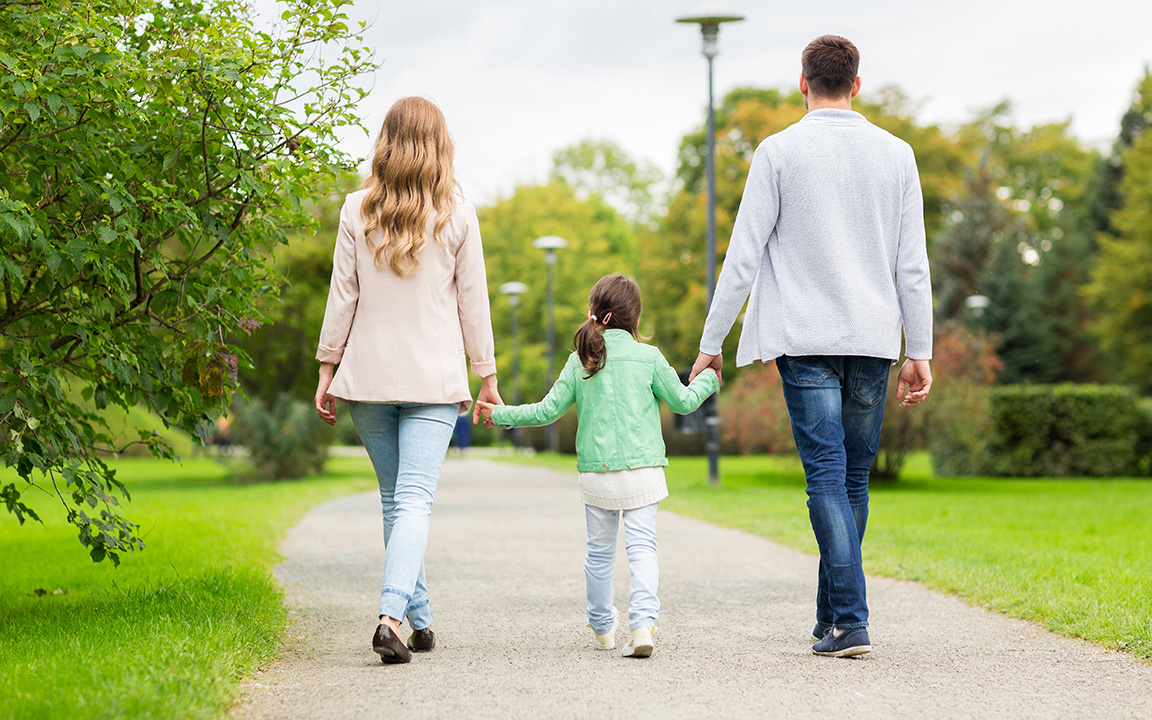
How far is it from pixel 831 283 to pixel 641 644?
5.09 ft

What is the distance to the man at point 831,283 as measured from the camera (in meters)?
4.27

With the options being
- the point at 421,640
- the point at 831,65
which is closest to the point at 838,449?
the point at 831,65

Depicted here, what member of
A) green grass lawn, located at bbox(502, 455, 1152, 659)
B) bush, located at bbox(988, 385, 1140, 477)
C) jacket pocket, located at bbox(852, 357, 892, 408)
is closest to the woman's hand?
jacket pocket, located at bbox(852, 357, 892, 408)

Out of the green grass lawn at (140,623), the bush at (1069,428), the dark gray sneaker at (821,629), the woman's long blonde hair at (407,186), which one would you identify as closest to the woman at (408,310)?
the woman's long blonde hair at (407,186)

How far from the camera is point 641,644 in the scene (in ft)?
13.8

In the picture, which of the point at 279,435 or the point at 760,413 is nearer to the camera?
the point at 760,413

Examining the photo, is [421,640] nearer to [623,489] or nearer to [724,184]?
[623,489]

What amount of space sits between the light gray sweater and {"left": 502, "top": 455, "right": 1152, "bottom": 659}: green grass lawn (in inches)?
66.6

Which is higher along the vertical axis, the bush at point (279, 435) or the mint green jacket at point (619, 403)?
the mint green jacket at point (619, 403)

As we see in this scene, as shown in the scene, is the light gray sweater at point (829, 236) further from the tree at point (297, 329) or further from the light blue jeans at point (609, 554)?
the tree at point (297, 329)

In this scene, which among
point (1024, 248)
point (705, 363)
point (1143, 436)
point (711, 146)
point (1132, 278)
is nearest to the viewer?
point (705, 363)

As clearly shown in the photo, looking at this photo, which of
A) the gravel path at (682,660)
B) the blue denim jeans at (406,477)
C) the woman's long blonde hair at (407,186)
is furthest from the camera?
the woman's long blonde hair at (407,186)

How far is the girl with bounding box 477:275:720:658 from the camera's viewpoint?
4.34m

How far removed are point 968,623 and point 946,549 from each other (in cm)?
326
